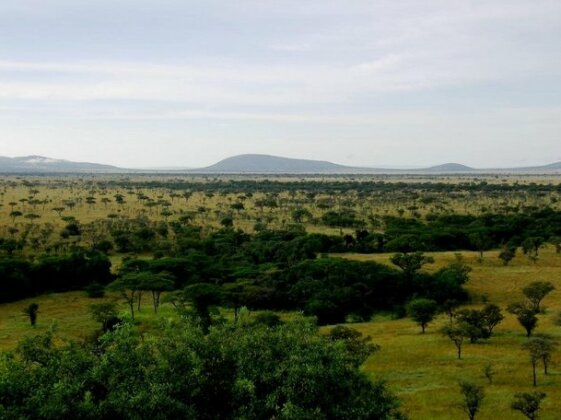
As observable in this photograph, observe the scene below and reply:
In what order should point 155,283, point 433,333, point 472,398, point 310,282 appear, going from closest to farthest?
1. point 472,398
2. point 433,333
3. point 155,283
4. point 310,282

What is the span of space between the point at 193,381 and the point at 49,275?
187 ft

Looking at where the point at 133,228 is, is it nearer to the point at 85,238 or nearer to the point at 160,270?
the point at 85,238

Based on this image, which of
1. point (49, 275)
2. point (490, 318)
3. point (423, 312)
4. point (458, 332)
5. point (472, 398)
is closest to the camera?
point (472, 398)

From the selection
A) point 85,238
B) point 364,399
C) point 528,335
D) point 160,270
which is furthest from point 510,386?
point 85,238

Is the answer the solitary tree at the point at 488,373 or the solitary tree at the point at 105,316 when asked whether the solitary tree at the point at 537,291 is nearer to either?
the solitary tree at the point at 488,373

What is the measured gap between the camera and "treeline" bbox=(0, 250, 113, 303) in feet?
217

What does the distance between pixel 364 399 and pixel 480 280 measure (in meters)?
55.5

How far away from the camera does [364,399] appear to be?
20234 mm

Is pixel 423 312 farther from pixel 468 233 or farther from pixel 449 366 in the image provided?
pixel 468 233

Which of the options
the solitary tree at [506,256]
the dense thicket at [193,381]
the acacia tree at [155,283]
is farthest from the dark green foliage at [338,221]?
the dense thicket at [193,381]

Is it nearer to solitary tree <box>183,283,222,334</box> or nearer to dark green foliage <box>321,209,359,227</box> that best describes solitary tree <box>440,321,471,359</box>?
solitary tree <box>183,283,222,334</box>

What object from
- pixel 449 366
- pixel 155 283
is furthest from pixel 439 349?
pixel 155 283

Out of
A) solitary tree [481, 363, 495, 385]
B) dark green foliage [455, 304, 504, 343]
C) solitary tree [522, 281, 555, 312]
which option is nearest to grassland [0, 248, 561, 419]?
solitary tree [481, 363, 495, 385]

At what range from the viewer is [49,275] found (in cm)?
7000
